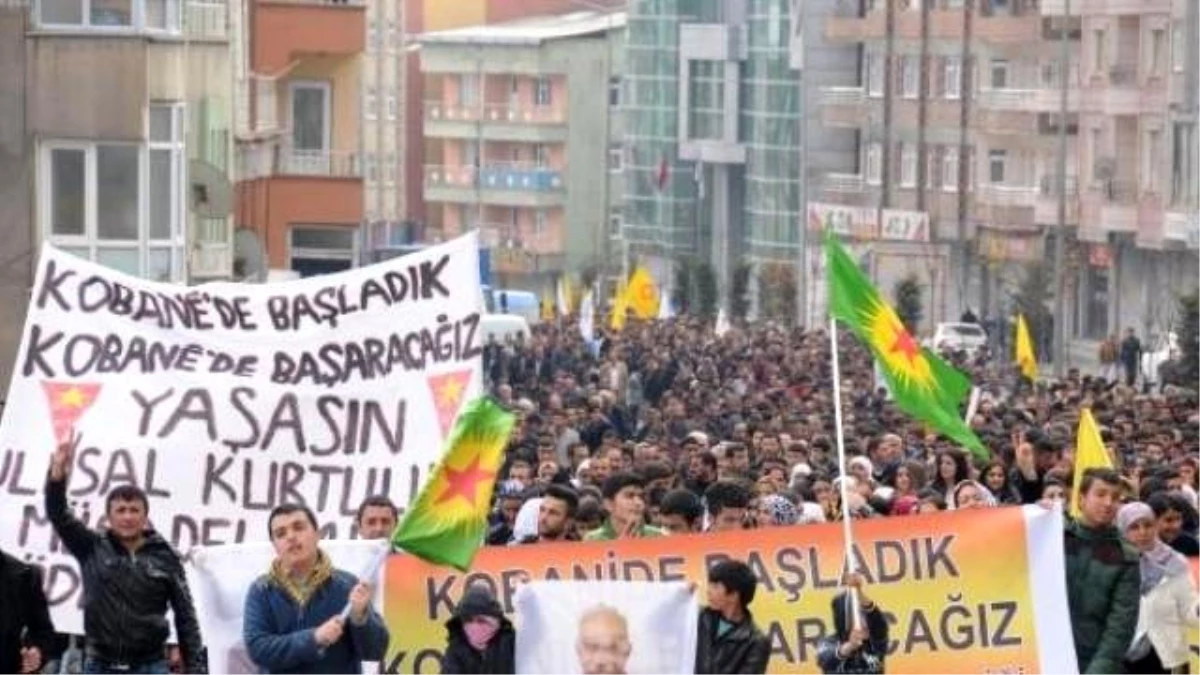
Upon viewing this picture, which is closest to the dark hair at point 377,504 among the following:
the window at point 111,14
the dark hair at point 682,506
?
the dark hair at point 682,506

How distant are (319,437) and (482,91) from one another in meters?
128

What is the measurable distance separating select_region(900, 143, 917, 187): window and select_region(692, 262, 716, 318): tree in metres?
4.81

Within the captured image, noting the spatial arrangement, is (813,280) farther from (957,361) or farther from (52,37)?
(52,37)

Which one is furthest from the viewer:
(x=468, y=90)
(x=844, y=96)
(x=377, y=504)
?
(x=468, y=90)

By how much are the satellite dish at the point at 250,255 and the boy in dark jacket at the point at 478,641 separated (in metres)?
25.9

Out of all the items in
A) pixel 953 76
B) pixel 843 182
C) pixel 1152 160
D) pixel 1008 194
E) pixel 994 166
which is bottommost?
pixel 843 182

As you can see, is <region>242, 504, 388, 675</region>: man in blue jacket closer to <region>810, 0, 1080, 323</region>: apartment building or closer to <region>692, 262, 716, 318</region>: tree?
<region>810, 0, 1080, 323</region>: apartment building

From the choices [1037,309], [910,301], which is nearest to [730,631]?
[1037,309]

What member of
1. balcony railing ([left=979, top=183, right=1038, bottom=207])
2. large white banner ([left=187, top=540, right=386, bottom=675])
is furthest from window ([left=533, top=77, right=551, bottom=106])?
large white banner ([left=187, top=540, right=386, bottom=675])

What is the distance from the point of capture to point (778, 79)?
378 feet

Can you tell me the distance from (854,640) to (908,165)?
85.5 meters

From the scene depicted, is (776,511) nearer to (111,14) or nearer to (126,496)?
(126,496)

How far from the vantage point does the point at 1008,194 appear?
96.1 metres

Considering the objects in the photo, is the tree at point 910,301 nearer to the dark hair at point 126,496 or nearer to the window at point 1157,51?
the window at point 1157,51
